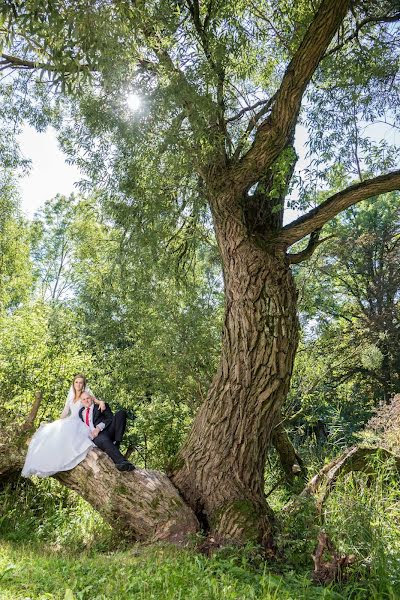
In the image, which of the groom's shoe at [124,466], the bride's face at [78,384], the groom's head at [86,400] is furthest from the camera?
the bride's face at [78,384]

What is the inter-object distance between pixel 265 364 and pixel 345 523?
1826mm

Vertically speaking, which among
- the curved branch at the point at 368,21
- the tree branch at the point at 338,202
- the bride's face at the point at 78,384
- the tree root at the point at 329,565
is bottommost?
the tree root at the point at 329,565

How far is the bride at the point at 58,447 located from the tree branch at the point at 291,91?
357cm

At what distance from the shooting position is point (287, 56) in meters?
8.13

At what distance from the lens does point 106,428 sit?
6605mm

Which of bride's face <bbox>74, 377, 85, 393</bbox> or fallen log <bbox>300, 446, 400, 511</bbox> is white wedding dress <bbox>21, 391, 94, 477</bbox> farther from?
fallen log <bbox>300, 446, 400, 511</bbox>

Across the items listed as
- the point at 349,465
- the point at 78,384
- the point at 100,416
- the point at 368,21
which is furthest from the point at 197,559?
the point at 368,21

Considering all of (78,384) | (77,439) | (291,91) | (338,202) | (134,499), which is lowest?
(134,499)

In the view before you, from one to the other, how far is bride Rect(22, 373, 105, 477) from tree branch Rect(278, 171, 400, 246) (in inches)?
128

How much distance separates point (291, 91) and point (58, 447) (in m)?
4.99

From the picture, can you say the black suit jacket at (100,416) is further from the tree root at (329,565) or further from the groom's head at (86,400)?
the tree root at (329,565)

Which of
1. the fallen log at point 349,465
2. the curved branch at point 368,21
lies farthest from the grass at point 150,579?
the curved branch at point 368,21

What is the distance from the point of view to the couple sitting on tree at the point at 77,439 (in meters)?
6.35

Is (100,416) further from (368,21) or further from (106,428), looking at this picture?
(368,21)
